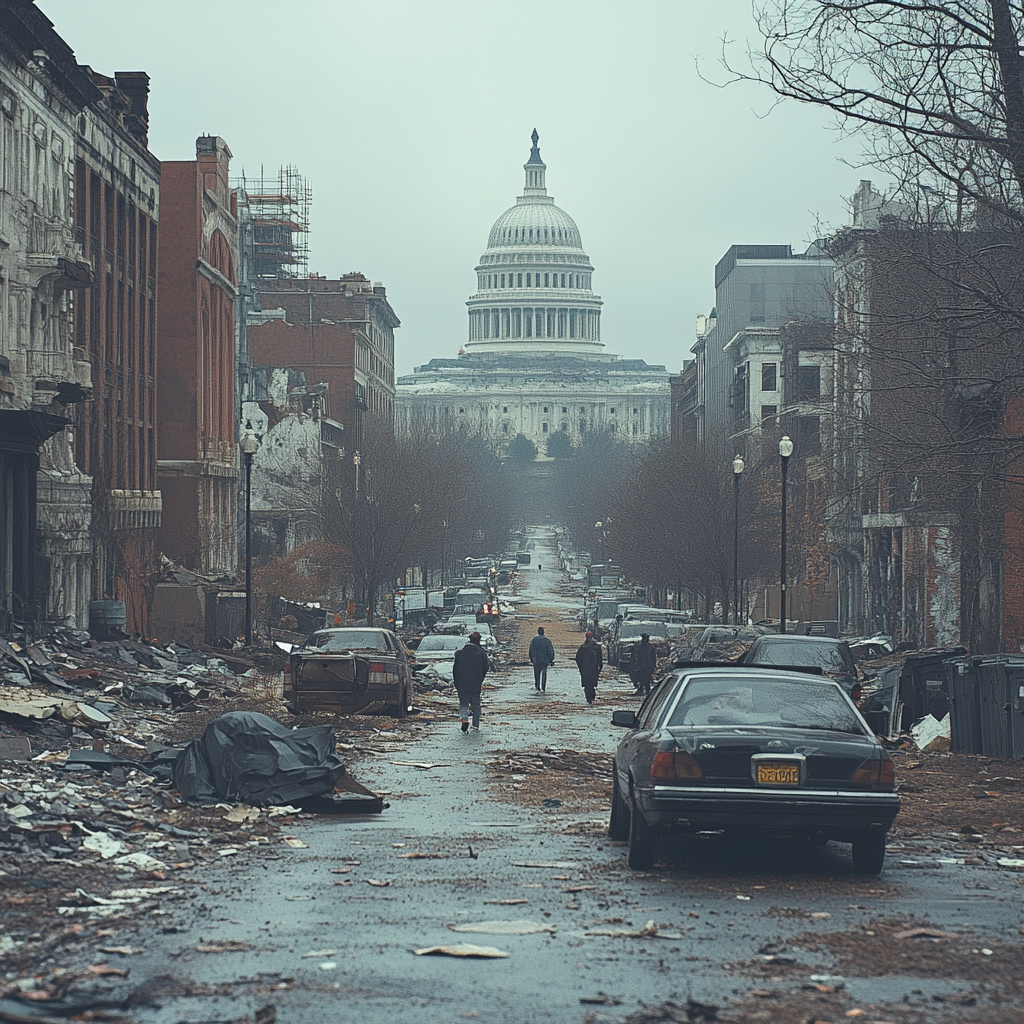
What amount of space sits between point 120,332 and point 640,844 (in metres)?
39.8

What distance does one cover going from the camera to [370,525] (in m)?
64.0

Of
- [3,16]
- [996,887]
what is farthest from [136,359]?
[996,887]

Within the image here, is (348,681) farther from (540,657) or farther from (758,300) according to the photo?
(758,300)

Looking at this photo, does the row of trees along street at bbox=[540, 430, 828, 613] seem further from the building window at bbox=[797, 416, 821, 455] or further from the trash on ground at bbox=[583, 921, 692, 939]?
the trash on ground at bbox=[583, 921, 692, 939]

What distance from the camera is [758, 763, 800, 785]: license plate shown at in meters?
11.0

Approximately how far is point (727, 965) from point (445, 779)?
9.82 m

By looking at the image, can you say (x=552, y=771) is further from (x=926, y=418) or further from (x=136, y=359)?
(x=136, y=359)

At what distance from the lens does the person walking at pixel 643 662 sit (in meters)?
32.9

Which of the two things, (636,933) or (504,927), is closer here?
(636,933)

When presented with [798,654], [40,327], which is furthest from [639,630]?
[798,654]

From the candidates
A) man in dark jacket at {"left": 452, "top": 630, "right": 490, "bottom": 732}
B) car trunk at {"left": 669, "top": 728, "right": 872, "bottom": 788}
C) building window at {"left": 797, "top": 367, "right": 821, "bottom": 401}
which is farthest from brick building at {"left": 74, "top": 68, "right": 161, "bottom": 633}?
building window at {"left": 797, "top": 367, "right": 821, "bottom": 401}

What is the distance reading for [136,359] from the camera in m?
50.5

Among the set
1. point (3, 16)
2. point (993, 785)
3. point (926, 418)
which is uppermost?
point (3, 16)

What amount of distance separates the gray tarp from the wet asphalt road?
2.11 ft
